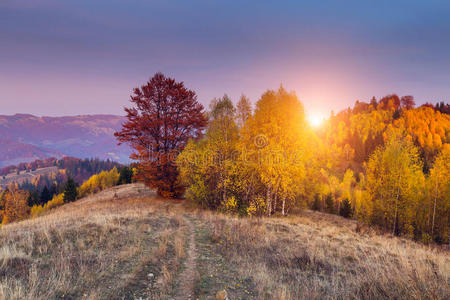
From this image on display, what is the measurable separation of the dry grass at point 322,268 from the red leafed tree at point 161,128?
11.8 meters

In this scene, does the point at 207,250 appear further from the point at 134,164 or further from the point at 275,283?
the point at 134,164

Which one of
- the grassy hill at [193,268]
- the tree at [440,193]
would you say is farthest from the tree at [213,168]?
the tree at [440,193]

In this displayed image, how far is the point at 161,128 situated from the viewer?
879 inches

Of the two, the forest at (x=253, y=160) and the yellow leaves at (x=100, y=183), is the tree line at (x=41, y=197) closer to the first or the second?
the yellow leaves at (x=100, y=183)

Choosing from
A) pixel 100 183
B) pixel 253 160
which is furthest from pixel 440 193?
pixel 100 183

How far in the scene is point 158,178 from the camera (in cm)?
2292

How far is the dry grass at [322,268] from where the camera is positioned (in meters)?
5.29

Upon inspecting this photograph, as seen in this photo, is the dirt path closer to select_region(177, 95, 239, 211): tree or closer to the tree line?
select_region(177, 95, 239, 211): tree

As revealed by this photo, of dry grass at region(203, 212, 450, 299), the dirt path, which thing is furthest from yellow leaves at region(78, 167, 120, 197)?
dry grass at region(203, 212, 450, 299)

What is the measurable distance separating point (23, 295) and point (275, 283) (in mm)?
6413

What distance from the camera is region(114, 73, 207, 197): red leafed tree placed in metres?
21.7

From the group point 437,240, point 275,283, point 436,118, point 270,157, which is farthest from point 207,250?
point 436,118

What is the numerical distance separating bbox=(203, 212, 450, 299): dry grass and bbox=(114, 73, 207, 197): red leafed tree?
11.8m

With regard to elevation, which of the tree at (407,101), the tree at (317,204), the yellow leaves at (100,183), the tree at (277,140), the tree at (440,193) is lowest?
the yellow leaves at (100,183)
